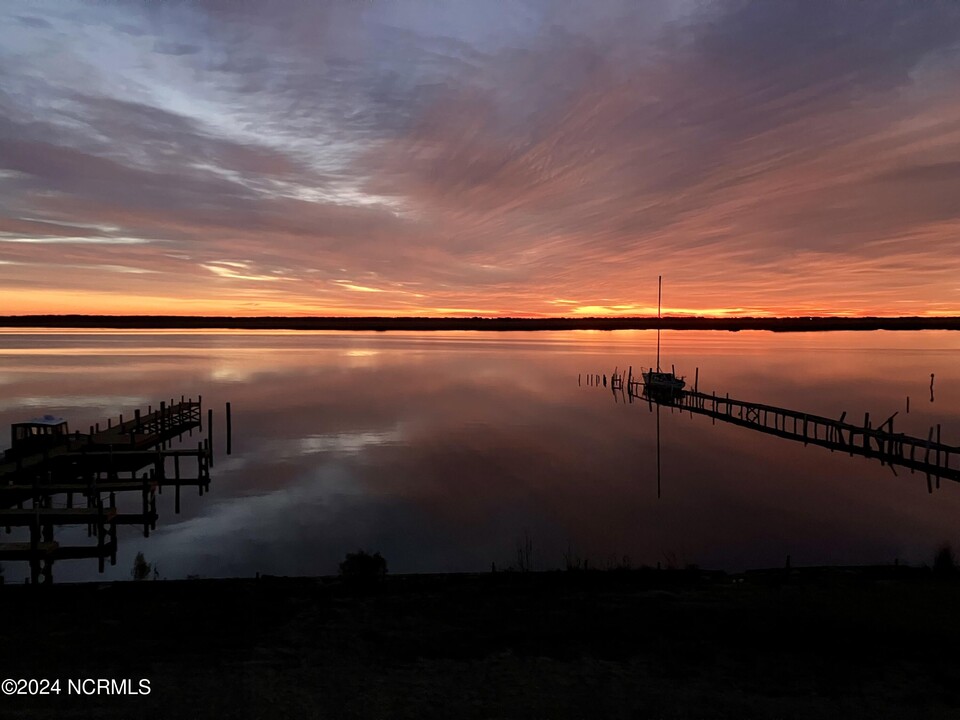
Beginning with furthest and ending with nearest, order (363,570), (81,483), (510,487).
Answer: (510,487)
(81,483)
(363,570)

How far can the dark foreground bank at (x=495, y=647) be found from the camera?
8703 millimetres

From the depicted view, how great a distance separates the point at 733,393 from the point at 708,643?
6345 centimetres

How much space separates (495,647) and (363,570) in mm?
6015

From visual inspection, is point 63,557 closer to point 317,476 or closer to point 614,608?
point 317,476

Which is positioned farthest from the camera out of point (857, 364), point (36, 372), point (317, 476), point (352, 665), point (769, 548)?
point (857, 364)

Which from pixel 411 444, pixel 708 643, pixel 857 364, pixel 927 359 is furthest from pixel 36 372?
pixel 927 359

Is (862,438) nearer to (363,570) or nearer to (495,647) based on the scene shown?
(363,570)

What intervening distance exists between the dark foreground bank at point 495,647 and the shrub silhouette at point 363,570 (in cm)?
28

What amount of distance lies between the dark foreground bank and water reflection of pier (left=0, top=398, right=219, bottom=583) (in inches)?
229

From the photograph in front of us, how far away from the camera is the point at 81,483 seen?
24578 millimetres

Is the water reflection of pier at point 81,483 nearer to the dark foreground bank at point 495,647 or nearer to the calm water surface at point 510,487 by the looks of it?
the calm water surface at point 510,487

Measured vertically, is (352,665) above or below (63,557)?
above

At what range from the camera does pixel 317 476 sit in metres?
31.3

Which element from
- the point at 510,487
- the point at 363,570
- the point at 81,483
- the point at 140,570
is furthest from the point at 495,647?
the point at 81,483
